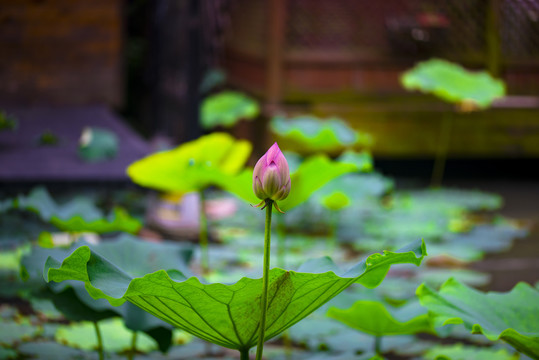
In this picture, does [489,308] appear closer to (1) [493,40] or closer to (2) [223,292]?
(2) [223,292]

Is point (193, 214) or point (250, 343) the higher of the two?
point (250, 343)

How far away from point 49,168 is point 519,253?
6.78 feet

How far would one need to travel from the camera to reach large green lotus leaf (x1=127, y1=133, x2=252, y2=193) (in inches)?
51.3

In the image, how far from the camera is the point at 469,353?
147cm

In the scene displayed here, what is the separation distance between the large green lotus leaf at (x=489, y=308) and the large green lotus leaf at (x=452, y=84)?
3.07 meters

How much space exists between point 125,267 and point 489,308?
0.65 metres

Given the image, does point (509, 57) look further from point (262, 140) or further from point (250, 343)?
point (250, 343)

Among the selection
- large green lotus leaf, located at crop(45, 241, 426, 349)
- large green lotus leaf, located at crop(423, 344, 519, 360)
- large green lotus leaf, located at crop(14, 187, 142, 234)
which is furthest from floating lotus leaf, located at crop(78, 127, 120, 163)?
large green lotus leaf, located at crop(45, 241, 426, 349)

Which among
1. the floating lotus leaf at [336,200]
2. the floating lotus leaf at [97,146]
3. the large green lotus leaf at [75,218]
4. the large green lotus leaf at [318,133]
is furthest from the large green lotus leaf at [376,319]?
the large green lotus leaf at [318,133]

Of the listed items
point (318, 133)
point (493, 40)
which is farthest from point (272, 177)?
point (493, 40)

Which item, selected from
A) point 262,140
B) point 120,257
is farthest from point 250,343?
point 262,140

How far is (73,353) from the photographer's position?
4.27 feet

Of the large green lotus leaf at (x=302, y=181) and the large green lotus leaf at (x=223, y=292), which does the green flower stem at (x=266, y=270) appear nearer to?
the large green lotus leaf at (x=223, y=292)

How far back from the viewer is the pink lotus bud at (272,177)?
0.68 meters
